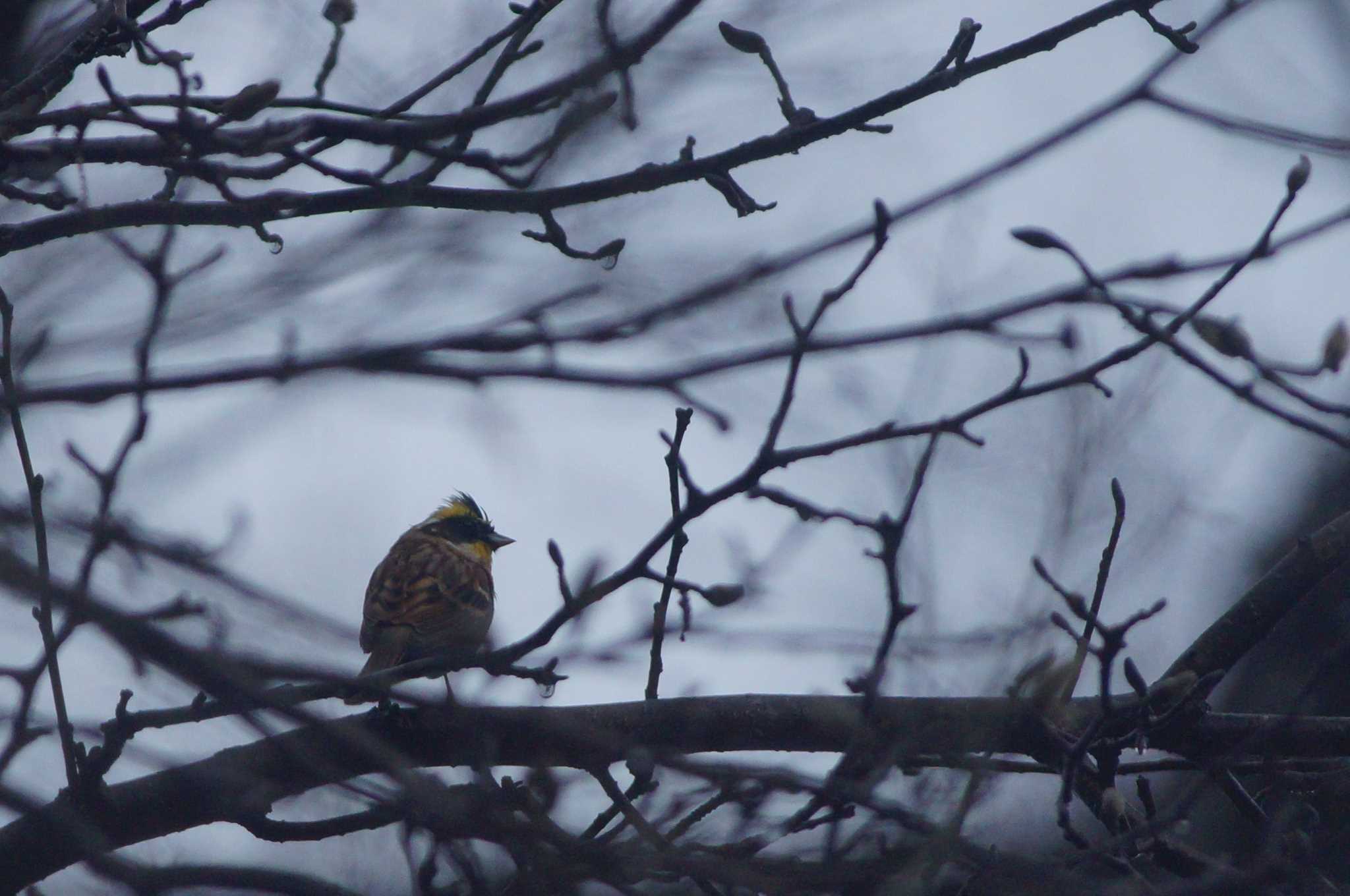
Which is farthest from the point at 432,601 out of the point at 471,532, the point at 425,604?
the point at 471,532

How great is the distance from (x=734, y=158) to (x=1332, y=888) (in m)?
2.48

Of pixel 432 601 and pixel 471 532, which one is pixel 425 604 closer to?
pixel 432 601

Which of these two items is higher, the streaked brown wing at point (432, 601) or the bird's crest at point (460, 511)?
the bird's crest at point (460, 511)

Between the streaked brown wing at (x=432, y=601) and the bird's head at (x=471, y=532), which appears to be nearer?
the streaked brown wing at (x=432, y=601)

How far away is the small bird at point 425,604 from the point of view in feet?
21.4

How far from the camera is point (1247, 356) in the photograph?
2.66 meters

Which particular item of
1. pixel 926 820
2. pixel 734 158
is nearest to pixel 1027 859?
pixel 926 820

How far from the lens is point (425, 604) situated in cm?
673

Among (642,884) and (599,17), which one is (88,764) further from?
(599,17)

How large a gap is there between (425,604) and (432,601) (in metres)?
0.06

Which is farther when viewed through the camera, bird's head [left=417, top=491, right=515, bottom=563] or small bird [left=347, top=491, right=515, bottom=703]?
bird's head [left=417, top=491, right=515, bottom=563]

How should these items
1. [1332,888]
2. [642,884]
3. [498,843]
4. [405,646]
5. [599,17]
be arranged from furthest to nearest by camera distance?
[405,646], [1332,888], [642,884], [599,17], [498,843]

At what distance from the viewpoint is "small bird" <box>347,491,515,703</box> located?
6512 mm

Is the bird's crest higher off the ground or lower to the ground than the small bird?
higher
